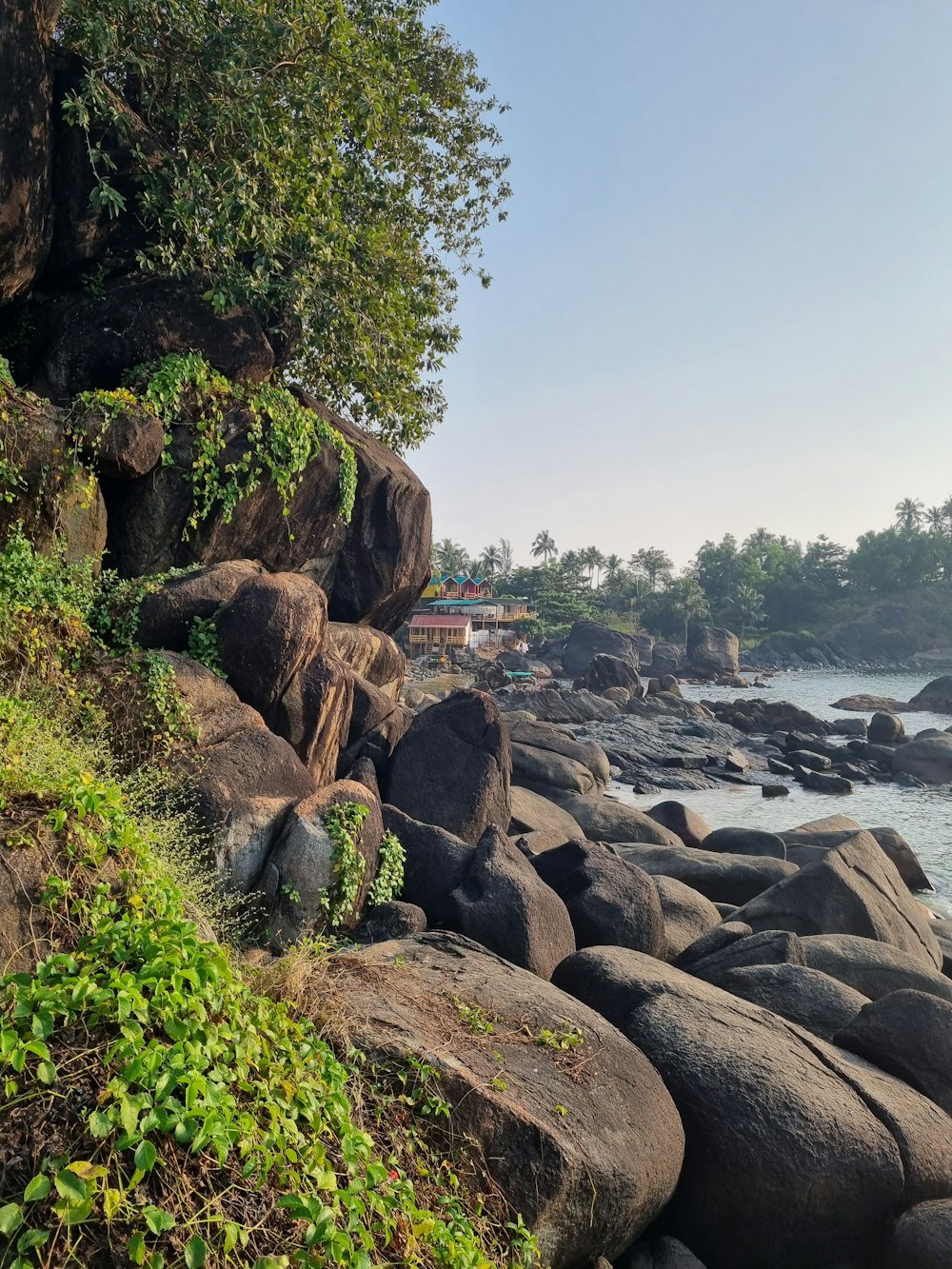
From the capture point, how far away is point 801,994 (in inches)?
267

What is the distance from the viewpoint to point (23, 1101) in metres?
2.81

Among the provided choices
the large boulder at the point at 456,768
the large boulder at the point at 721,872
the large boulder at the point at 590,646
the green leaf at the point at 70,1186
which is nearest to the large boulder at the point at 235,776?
the large boulder at the point at 456,768

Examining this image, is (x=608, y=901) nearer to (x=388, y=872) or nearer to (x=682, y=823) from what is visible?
(x=388, y=872)

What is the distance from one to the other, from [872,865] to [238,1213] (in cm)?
944

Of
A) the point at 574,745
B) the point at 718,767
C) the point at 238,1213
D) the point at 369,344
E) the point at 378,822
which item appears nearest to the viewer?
the point at 238,1213

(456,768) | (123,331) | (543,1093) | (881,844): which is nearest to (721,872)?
(456,768)

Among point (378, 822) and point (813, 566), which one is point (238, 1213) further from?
point (813, 566)

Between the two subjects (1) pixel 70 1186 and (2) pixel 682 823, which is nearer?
(1) pixel 70 1186

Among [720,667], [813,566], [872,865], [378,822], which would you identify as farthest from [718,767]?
[813,566]

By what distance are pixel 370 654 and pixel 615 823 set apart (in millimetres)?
5475

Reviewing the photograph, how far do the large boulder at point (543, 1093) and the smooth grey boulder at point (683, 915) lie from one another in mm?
3730

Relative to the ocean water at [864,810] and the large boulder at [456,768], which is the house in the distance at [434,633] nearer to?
the ocean water at [864,810]

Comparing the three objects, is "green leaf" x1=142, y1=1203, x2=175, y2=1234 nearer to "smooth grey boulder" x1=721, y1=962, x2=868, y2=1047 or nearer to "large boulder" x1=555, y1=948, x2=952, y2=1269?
"large boulder" x1=555, y1=948, x2=952, y2=1269

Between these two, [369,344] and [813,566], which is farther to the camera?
[813,566]
